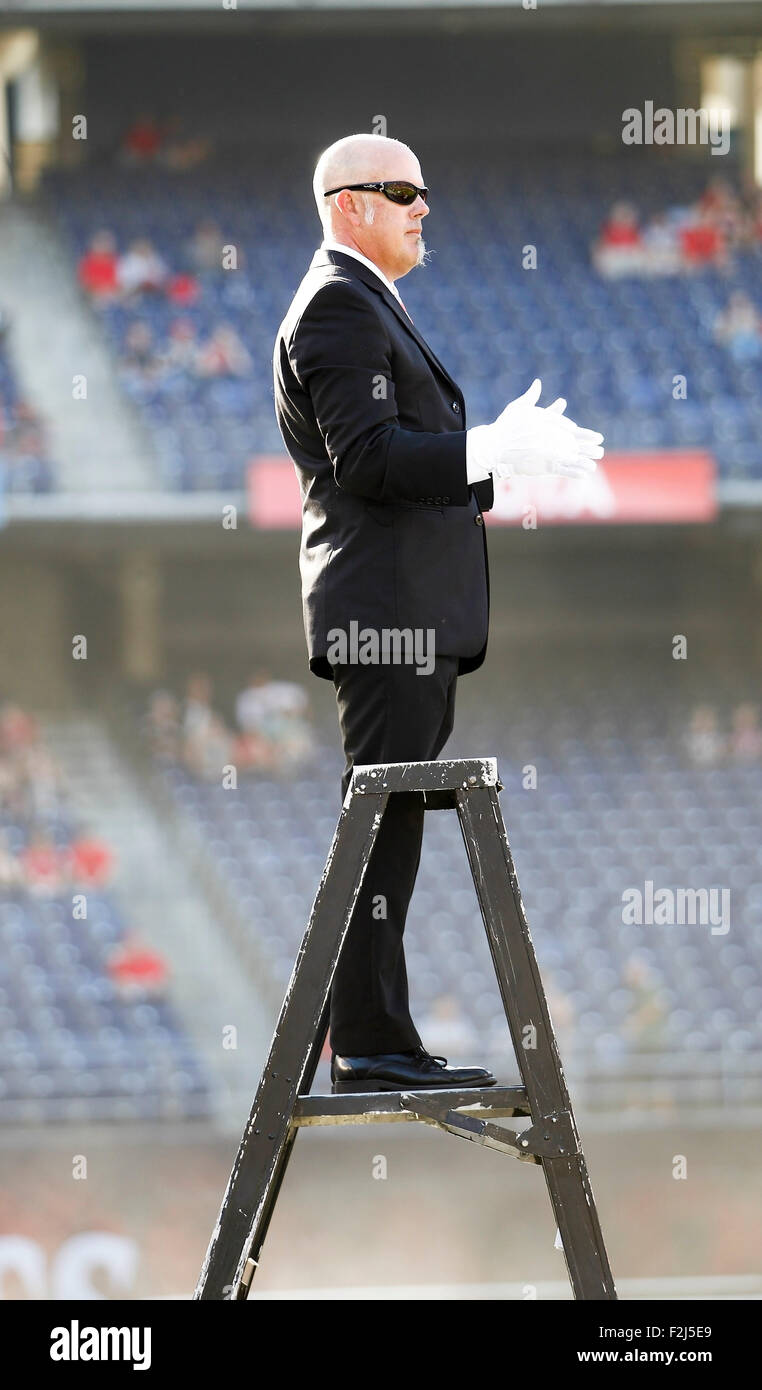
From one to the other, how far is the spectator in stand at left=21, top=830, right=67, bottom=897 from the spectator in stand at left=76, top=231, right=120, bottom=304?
4.23m

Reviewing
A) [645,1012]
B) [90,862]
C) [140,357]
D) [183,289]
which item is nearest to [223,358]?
[140,357]

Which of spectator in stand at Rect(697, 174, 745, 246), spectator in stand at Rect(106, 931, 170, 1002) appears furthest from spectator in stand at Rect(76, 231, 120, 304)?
spectator in stand at Rect(106, 931, 170, 1002)

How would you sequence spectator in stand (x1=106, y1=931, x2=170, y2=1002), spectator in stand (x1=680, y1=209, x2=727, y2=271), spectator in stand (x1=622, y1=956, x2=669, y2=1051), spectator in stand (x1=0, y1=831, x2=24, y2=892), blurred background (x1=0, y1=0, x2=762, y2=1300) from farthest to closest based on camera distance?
spectator in stand (x1=680, y1=209, x2=727, y2=271) → spectator in stand (x1=0, y1=831, x2=24, y2=892) → spectator in stand (x1=106, y1=931, x2=170, y2=1002) → spectator in stand (x1=622, y1=956, x2=669, y2=1051) → blurred background (x1=0, y1=0, x2=762, y2=1300)

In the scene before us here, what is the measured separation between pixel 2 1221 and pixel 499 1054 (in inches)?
106

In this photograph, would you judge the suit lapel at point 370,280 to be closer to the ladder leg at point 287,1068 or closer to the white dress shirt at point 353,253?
the white dress shirt at point 353,253

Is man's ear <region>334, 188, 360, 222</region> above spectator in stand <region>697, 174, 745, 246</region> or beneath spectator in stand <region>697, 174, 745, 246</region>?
beneath

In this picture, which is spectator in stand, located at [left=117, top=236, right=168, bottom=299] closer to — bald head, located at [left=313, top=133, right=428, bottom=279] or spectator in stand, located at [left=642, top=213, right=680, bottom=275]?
spectator in stand, located at [left=642, top=213, right=680, bottom=275]

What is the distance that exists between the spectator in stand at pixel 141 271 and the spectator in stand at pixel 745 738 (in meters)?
5.24

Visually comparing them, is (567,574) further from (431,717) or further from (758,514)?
(431,717)

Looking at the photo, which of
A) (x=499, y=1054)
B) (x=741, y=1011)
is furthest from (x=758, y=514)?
(x=499, y=1054)

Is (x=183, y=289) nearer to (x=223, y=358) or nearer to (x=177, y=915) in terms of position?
(x=223, y=358)

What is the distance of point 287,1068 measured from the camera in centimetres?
221

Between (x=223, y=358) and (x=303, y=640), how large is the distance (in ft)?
6.95

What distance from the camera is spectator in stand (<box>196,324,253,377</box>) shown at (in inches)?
488
